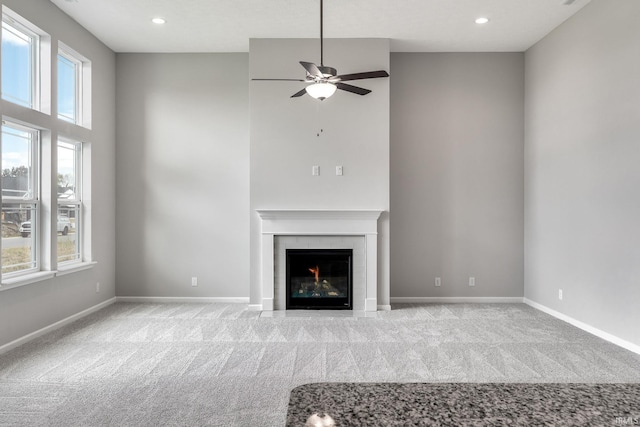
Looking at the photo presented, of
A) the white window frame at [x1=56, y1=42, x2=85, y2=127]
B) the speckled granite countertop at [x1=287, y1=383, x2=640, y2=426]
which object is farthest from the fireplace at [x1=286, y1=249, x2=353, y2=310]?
the speckled granite countertop at [x1=287, y1=383, x2=640, y2=426]

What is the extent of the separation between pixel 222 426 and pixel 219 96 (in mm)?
4443

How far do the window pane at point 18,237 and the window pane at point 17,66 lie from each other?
1.04m

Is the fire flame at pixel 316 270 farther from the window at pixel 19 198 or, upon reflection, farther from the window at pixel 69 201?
the window at pixel 19 198

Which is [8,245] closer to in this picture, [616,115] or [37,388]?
[37,388]

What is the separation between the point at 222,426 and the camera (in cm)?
247

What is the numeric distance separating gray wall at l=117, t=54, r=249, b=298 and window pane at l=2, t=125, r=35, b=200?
1.57 meters

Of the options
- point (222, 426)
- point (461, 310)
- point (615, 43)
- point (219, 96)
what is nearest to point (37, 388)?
point (222, 426)

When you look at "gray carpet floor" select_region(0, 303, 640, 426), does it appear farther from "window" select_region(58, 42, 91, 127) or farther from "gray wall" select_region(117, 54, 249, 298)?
"window" select_region(58, 42, 91, 127)

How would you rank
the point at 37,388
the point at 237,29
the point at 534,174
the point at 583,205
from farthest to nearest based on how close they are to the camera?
the point at 534,174, the point at 237,29, the point at 583,205, the point at 37,388

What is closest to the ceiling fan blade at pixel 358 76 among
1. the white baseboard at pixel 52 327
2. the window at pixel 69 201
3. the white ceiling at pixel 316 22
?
the white ceiling at pixel 316 22

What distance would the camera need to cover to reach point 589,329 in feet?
14.3

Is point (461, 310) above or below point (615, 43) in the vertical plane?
below

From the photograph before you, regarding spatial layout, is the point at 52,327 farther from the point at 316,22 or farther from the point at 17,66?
the point at 316,22

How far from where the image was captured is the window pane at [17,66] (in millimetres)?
3912
